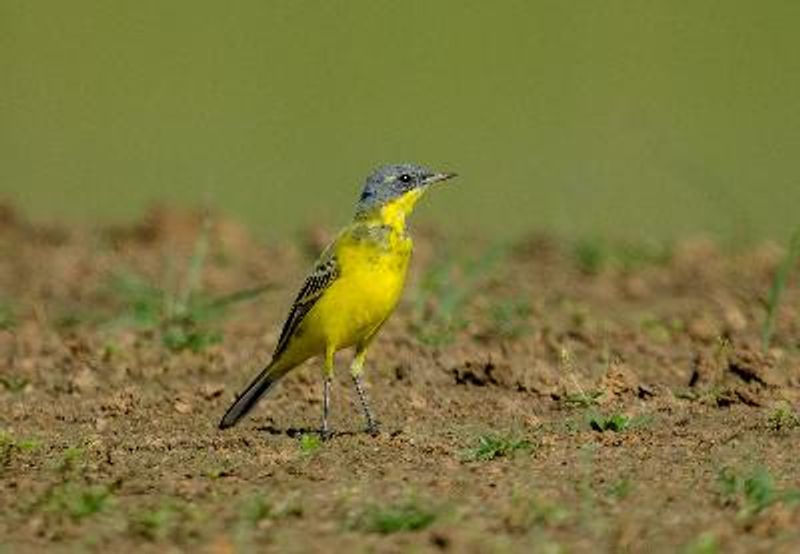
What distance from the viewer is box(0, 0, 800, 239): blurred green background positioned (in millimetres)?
23375

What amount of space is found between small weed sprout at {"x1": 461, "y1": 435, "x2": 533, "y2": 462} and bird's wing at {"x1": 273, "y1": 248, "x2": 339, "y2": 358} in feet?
5.79

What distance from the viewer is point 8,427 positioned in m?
10.4

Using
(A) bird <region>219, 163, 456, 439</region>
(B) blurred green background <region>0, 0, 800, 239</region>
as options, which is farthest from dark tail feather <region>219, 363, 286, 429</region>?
(B) blurred green background <region>0, 0, 800, 239</region>

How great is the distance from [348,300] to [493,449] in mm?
1727

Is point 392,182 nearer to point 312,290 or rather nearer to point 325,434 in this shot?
point 312,290

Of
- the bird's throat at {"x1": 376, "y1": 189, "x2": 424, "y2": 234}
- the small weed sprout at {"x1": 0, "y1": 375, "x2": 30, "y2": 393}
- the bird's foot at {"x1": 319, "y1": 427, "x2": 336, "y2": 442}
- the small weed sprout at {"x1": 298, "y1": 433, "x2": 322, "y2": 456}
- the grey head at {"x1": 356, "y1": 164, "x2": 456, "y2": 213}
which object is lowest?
the bird's foot at {"x1": 319, "y1": 427, "x2": 336, "y2": 442}

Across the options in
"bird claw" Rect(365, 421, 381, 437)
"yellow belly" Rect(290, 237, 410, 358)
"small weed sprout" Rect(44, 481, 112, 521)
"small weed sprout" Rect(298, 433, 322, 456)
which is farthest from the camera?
"yellow belly" Rect(290, 237, 410, 358)

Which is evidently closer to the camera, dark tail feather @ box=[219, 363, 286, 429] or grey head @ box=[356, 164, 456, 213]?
dark tail feather @ box=[219, 363, 286, 429]

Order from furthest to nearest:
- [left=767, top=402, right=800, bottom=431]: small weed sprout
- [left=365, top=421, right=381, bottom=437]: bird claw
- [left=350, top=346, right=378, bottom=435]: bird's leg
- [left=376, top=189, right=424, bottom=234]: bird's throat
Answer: [left=376, top=189, right=424, bottom=234]: bird's throat < [left=350, top=346, right=378, bottom=435]: bird's leg < [left=365, top=421, right=381, bottom=437]: bird claw < [left=767, top=402, right=800, bottom=431]: small weed sprout

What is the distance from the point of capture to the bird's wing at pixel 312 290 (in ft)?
34.1

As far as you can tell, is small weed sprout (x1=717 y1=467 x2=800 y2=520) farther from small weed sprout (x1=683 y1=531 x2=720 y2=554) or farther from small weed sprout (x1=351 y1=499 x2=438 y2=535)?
small weed sprout (x1=351 y1=499 x2=438 y2=535)

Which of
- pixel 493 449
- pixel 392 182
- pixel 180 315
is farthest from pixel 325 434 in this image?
pixel 180 315

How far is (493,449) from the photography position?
8773 millimetres

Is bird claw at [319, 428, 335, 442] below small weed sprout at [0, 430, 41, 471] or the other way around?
below
